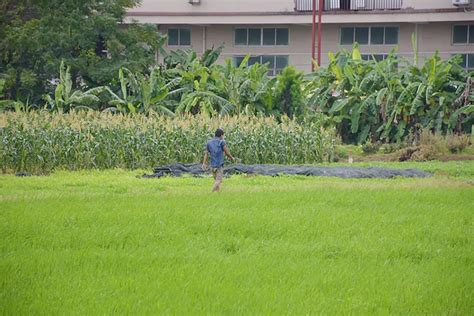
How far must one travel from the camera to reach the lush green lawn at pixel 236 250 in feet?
37.3

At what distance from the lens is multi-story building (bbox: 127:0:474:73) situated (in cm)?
5094

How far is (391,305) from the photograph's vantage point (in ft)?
37.6

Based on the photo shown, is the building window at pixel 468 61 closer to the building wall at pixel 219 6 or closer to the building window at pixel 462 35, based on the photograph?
the building window at pixel 462 35

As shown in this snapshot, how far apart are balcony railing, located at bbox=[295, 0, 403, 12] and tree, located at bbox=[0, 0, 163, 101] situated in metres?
13.5

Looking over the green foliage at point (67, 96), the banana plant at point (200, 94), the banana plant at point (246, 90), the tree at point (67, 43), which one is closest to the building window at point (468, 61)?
the banana plant at point (246, 90)

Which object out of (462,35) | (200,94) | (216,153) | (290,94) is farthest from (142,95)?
(462,35)

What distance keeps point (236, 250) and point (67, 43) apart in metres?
25.7

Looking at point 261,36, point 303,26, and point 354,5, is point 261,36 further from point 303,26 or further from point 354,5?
point 354,5

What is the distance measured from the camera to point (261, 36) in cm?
5359

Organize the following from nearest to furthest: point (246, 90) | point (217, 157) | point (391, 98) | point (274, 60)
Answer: point (217, 157), point (391, 98), point (246, 90), point (274, 60)

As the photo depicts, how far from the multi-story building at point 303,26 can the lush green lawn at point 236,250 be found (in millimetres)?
30602

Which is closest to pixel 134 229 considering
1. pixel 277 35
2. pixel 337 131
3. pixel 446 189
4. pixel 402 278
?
pixel 402 278

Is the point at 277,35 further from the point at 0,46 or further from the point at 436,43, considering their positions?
the point at 0,46

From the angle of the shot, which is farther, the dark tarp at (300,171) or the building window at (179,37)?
the building window at (179,37)
